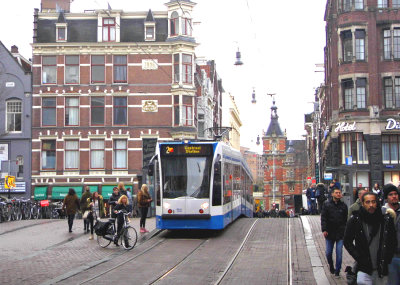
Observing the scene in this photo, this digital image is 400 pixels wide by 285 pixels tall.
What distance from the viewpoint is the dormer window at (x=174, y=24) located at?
4620 centimetres

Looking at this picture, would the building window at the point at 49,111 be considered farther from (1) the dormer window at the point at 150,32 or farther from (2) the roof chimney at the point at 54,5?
(2) the roof chimney at the point at 54,5

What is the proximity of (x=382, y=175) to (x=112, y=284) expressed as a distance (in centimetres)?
3000

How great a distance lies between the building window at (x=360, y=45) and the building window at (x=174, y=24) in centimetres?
1324

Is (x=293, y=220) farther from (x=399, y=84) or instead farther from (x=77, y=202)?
(x=399, y=84)

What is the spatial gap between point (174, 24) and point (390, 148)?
1755 cm

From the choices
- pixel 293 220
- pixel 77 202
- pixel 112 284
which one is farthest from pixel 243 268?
pixel 293 220

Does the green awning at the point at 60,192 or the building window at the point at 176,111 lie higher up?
the building window at the point at 176,111

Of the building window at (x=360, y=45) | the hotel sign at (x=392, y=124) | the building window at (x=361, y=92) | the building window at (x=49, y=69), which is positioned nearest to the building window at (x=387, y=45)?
the building window at (x=360, y=45)

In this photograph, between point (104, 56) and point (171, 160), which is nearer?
point (171, 160)

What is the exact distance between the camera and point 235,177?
23.5 metres

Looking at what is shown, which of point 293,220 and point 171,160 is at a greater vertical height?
point 171,160

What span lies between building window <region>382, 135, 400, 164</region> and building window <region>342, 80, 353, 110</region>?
9.29 feet

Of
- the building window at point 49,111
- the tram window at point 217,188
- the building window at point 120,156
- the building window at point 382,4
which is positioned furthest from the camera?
the building window at point 49,111

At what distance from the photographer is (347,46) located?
3978 cm
